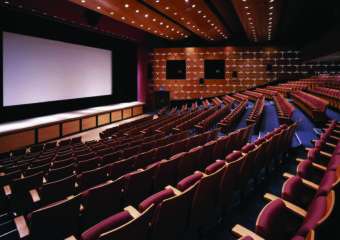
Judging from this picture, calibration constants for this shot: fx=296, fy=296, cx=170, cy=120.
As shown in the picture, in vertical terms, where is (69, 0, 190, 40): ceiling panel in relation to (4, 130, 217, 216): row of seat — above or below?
above

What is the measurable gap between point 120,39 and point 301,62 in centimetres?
898

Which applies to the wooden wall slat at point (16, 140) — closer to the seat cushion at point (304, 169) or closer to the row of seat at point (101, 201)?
the row of seat at point (101, 201)

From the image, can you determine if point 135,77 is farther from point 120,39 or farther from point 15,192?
point 15,192

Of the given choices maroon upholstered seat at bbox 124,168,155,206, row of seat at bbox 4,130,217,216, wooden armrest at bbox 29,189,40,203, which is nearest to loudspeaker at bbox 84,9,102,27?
row of seat at bbox 4,130,217,216

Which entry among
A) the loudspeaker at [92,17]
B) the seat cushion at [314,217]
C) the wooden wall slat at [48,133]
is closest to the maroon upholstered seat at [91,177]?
the seat cushion at [314,217]

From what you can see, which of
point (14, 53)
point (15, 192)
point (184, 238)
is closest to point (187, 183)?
point (184, 238)

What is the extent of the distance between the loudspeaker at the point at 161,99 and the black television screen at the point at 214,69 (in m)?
2.39

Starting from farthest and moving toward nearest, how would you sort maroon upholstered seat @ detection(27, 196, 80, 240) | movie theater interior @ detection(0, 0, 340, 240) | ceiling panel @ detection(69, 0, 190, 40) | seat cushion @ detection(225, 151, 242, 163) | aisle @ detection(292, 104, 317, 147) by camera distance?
1. ceiling panel @ detection(69, 0, 190, 40)
2. aisle @ detection(292, 104, 317, 147)
3. seat cushion @ detection(225, 151, 242, 163)
4. movie theater interior @ detection(0, 0, 340, 240)
5. maroon upholstered seat @ detection(27, 196, 80, 240)

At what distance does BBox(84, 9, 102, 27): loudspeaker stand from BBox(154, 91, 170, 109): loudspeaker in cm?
688

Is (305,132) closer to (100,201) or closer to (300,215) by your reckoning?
(300,215)

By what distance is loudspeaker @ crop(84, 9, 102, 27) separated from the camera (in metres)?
9.59

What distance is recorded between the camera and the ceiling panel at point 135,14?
27.1 ft

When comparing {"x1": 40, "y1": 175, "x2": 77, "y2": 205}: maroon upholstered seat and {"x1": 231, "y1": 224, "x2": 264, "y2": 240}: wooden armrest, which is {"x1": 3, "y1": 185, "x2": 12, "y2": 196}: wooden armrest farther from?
{"x1": 231, "y1": 224, "x2": 264, "y2": 240}: wooden armrest

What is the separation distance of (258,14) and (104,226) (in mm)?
9210
